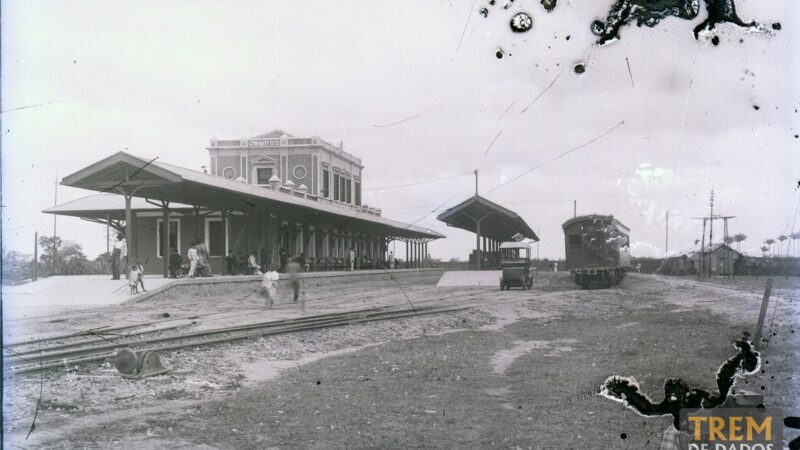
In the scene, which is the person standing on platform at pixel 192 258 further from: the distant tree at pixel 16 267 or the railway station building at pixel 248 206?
the distant tree at pixel 16 267

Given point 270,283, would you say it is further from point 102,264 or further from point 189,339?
point 102,264

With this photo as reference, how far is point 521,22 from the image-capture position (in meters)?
6.43

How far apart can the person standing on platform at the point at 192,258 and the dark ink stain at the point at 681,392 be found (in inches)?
277

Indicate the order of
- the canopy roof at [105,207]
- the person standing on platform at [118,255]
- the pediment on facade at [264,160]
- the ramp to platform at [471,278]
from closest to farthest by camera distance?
the canopy roof at [105,207] < the pediment on facade at [264,160] < the person standing on platform at [118,255] < the ramp to platform at [471,278]

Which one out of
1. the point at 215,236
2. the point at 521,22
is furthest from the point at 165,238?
the point at 521,22

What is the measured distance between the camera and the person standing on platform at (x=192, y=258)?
34.6 ft

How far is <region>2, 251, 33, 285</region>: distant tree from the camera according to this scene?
6570mm

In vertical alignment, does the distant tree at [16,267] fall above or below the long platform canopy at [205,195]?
below

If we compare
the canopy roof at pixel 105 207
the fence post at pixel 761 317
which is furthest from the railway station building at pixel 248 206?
the fence post at pixel 761 317

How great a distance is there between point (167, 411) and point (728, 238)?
787cm

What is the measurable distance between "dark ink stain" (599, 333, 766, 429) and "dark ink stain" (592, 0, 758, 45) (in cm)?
356

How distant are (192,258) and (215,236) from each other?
568 millimetres

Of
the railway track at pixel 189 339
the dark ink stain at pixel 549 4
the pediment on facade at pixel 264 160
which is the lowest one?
the railway track at pixel 189 339

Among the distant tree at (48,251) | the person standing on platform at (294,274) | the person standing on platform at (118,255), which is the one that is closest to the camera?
the distant tree at (48,251)
